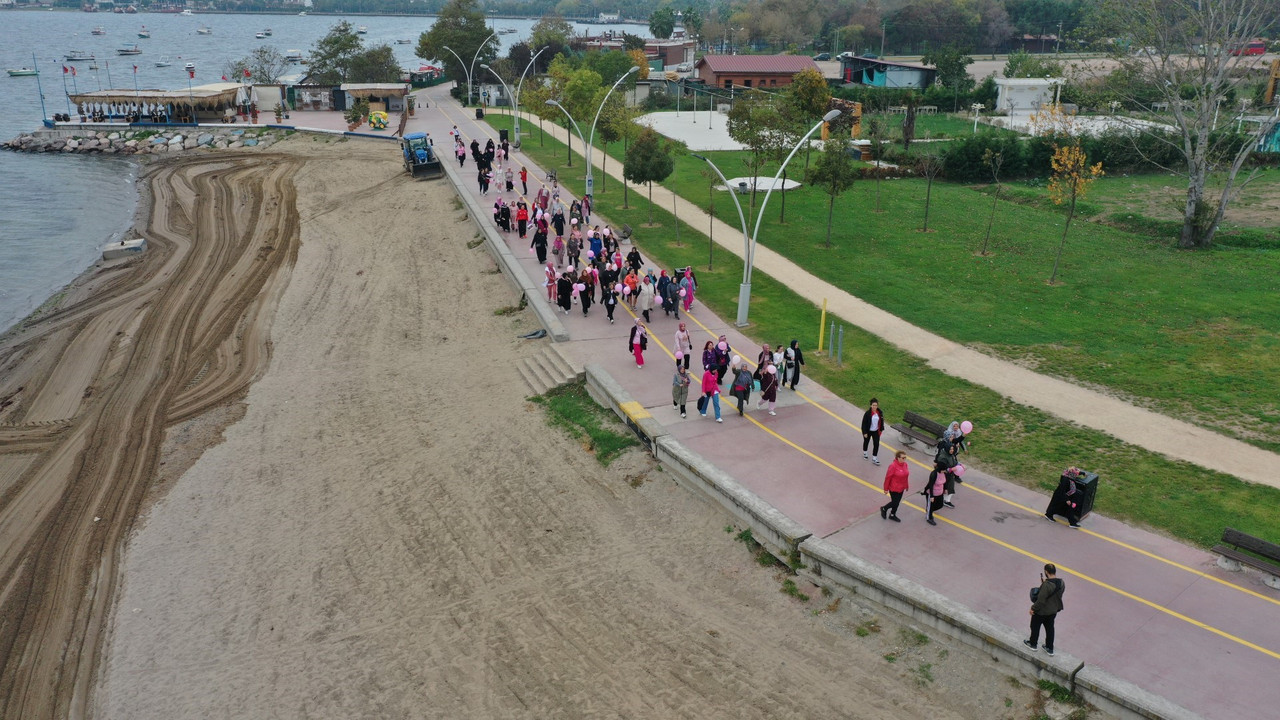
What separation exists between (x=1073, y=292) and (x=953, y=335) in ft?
18.9

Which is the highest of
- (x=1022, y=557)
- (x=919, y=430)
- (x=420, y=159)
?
(x=420, y=159)

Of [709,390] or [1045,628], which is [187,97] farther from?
[1045,628]

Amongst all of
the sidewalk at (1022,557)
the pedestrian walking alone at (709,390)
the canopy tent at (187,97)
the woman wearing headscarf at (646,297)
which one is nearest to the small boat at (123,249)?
the woman wearing headscarf at (646,297)

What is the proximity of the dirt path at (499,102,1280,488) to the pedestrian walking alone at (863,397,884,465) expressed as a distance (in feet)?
15.0

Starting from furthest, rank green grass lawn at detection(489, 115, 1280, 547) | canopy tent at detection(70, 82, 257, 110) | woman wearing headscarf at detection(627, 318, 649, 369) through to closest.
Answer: canopy tent at detection(70, 82, 257, 110)
woman wearing headscarf at detection(627, 318, 649, 369)
green grass lawn at detection(489, 115, 1280, 547)

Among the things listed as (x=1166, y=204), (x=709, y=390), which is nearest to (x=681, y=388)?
(x=709, y=390)

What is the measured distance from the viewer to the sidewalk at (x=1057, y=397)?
52.6ft

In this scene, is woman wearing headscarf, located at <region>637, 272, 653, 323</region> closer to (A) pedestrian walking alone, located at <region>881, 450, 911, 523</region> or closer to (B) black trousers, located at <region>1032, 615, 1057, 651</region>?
(A) pedestrian walking alone, located at <region>881, 450, 911, 523</region>

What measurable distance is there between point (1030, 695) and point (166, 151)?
195 feet

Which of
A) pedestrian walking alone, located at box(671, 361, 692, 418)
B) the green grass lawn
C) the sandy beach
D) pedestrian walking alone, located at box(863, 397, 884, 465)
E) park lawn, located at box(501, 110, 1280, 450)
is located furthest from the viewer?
park lawn, located at box(501, 110, 1280, 450)

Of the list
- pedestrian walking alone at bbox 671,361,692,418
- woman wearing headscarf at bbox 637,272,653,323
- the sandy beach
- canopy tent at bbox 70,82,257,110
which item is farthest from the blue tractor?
pedestrian walking alone at bbox 671,361,692,418

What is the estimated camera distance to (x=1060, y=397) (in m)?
18.6

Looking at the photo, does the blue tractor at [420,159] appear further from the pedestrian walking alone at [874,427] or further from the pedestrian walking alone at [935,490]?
the pedestrian walking alone at [935,490]

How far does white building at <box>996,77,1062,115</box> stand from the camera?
5753 cm
